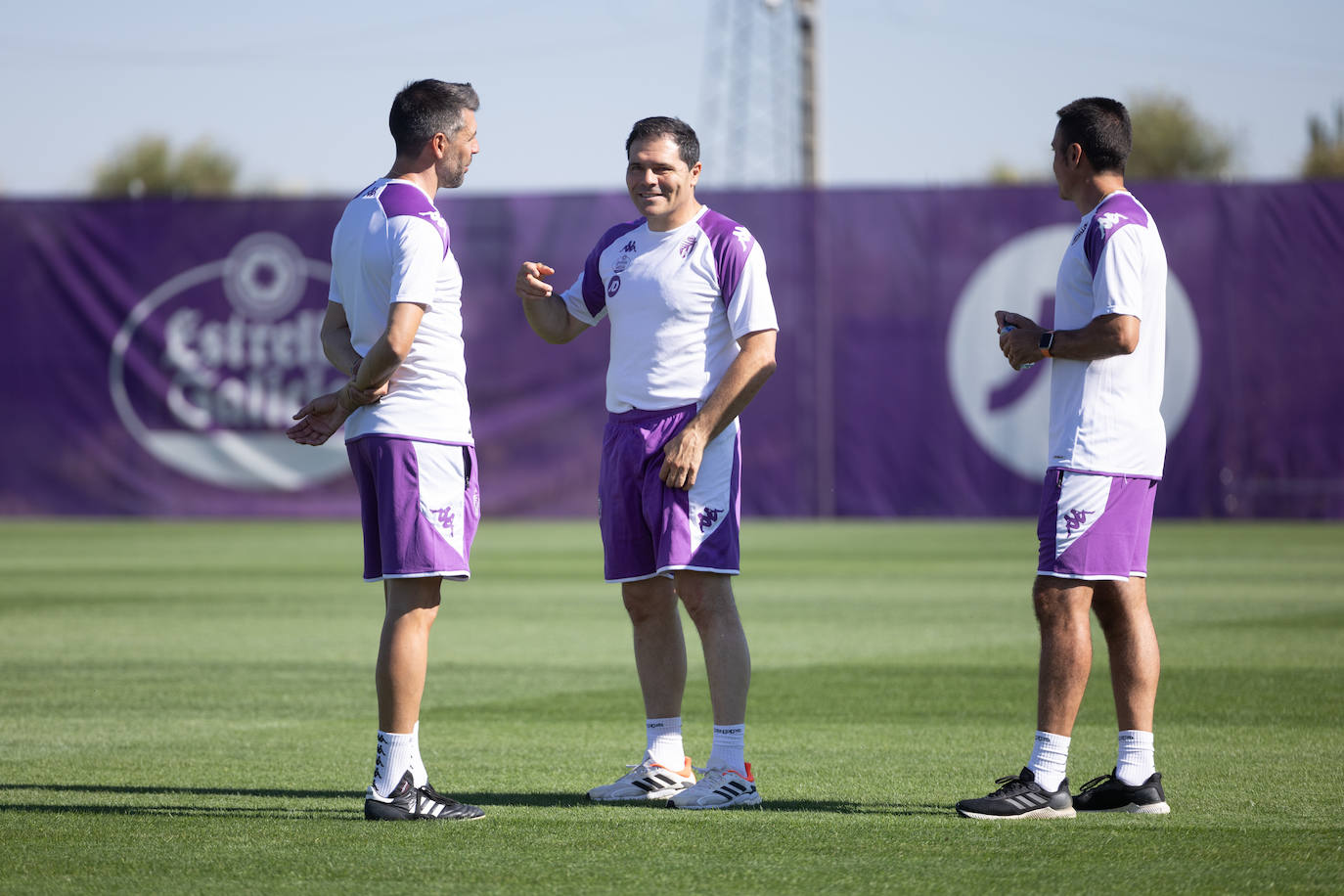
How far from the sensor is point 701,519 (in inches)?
201

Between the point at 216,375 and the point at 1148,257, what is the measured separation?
16242 millimetres

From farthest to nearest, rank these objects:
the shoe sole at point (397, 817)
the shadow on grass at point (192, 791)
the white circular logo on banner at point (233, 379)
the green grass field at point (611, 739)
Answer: the white circular logo on banner at point (233, 379) → the shadow on grass at point (192, 791) → the shoe sole at point (397, 817) → the green grass field at point (611, 739)

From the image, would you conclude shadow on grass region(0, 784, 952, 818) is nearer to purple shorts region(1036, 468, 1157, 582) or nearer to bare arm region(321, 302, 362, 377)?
purple shorts region(1036, 468, 1157, 582)

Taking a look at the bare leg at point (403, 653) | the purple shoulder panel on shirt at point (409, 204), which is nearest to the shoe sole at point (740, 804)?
the bare leg at point (403, 653)

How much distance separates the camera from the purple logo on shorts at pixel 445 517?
4.83m

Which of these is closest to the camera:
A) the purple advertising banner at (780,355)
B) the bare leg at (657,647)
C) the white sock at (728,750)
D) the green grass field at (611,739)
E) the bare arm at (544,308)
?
the green grass field at (611,739)

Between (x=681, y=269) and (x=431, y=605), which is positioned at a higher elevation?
(x=681, y=269)

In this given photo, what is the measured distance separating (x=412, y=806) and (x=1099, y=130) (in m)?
2.83

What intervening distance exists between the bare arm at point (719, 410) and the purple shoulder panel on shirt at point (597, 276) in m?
0.60

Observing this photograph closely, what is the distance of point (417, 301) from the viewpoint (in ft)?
15.6

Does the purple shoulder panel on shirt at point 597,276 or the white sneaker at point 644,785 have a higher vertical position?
the purple shoulder panel on shirt at point 597,276

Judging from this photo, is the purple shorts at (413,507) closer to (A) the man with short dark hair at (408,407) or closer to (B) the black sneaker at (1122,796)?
(A) the man with short dark hair at (408,407)

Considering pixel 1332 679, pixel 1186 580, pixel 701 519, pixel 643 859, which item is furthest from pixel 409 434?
pixel 1186 580

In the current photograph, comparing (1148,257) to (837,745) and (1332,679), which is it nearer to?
(837,745)
